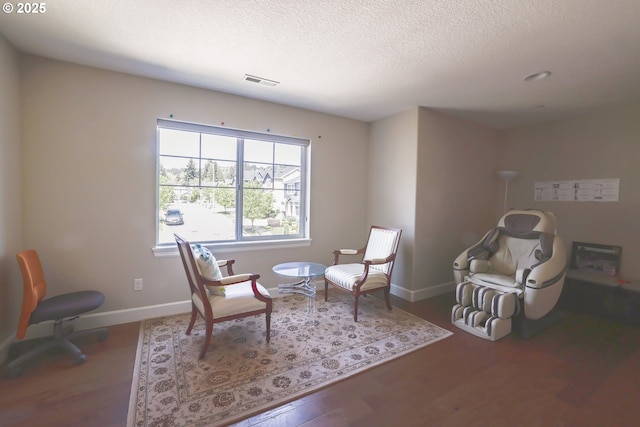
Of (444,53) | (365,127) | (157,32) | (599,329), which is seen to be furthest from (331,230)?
(599,329)

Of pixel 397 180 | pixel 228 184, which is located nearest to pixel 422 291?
pixel 397 180

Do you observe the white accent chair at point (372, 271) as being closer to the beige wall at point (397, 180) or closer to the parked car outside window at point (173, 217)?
the beige wall at point (397, 180)

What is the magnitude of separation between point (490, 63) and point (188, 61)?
274 cm

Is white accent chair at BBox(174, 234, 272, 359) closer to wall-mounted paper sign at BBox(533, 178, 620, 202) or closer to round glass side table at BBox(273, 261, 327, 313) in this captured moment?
round glass side table at BBox(273, 261, 327, 313)

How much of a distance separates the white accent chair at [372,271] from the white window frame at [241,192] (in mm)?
703

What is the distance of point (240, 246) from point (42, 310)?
1.75 meters

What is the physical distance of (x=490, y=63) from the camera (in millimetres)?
2400

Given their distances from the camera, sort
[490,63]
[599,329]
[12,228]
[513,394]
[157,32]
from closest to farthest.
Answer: [513,394] < [157,32] < [12,228] < [490,63] < [599,329]

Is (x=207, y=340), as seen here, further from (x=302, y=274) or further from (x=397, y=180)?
(x=397, y=180)

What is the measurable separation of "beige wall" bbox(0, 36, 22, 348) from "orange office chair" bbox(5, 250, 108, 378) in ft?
0.60

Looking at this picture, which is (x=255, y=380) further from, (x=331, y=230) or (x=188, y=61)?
(x=188, y=61)

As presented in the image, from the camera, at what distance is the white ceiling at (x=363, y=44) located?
1781mm

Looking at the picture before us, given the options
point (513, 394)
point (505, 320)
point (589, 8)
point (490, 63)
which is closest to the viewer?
point (589, 8)

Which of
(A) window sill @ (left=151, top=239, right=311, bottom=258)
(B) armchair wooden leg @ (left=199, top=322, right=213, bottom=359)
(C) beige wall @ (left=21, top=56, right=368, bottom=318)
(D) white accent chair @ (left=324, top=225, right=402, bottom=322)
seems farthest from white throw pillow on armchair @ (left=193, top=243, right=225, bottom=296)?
(D) white accent chair @ (left=324, top=225, right=402, bottom=322)
